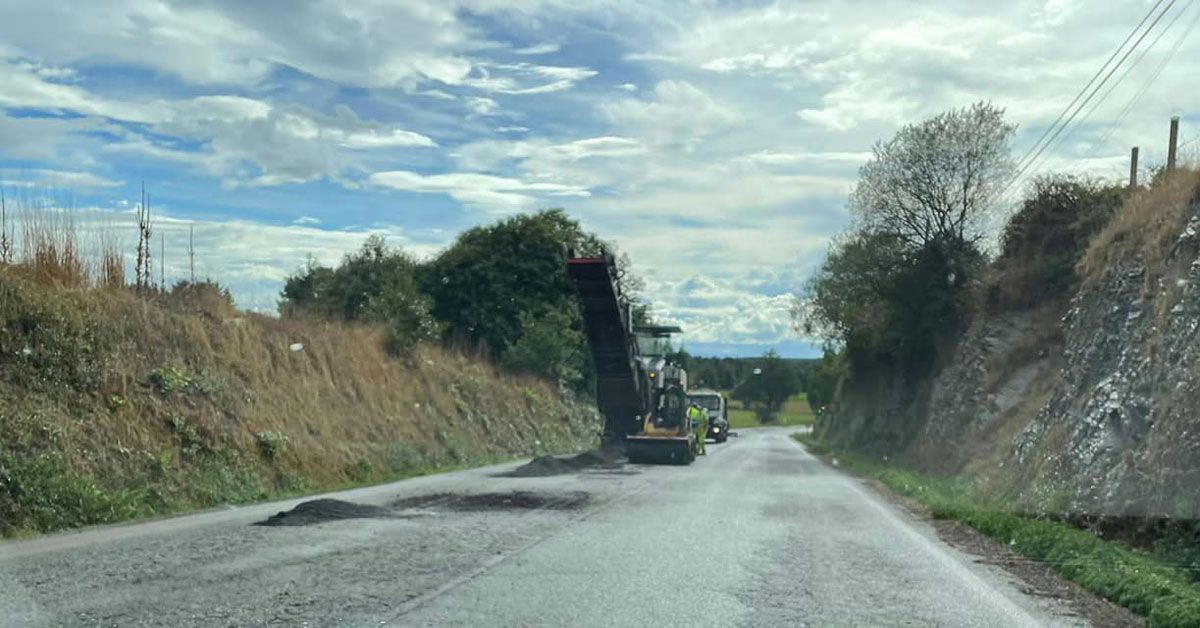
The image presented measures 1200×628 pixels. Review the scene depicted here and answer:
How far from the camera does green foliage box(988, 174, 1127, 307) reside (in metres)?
33.7

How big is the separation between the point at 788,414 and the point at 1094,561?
457 ft

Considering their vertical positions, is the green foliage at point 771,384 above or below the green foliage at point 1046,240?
below

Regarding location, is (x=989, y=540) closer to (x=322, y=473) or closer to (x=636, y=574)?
(x=636, y=574)

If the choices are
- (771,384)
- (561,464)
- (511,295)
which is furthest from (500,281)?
(771,384)

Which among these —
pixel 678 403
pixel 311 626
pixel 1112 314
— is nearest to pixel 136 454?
pixel 311 626

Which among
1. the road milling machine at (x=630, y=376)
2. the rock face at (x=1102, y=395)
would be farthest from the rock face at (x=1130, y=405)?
the road milling machine at (x=630, y=376)

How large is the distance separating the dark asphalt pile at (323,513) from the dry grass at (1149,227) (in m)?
13.7

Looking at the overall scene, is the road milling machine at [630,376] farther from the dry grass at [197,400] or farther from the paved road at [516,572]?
the paved road at [516,572]

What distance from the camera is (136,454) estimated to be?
1917 cm

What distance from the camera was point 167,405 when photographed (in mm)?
21344

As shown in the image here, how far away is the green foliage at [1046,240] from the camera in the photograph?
33.7 metres

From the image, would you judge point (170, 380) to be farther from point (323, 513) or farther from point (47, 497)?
point (323, 513)

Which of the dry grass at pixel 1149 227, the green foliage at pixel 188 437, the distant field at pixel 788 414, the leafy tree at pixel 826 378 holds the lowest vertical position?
the distant field at pixel 788 414

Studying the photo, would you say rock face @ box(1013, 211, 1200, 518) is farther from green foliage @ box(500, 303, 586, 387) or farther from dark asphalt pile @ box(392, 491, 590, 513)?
green foliage @ box(500, 303, 586, 387)
